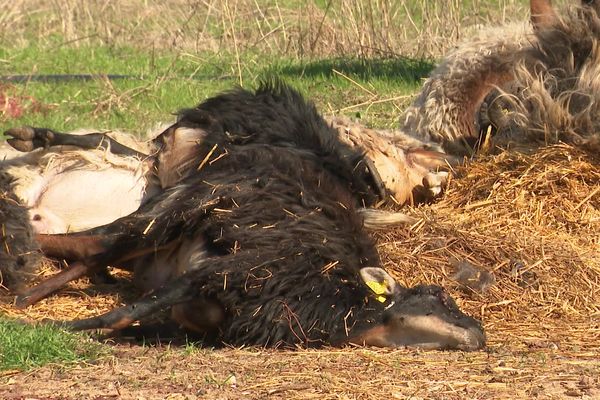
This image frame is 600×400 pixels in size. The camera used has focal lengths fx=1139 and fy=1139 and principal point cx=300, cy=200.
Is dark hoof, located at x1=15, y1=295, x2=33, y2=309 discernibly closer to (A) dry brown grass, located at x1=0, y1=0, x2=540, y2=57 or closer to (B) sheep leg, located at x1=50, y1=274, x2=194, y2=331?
(B) sheep leg, located at x1=50, y1=274, x2=194, y2=331

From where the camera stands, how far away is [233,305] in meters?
5.00

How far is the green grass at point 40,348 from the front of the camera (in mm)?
4332

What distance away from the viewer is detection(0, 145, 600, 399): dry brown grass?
4137 mm

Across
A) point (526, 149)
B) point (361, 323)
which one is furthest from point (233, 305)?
point (526, 149)

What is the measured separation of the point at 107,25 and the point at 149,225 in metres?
10.8

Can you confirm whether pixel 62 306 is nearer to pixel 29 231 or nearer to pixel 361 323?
pixel 29 231

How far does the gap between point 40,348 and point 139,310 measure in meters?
0.74

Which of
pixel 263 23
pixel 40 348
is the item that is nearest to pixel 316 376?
pixel 40 348

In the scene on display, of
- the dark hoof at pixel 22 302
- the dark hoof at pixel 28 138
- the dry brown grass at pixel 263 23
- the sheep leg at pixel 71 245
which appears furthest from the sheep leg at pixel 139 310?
the dry brown grass at pixel 263 23

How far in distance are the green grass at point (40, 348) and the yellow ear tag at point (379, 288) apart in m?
1.26

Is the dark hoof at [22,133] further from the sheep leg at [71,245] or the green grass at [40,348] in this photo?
the green grass at [40,348]

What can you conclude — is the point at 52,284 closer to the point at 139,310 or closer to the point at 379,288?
the point at 139,310

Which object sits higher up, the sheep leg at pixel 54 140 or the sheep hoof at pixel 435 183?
the sheep leg at pixel 54 140

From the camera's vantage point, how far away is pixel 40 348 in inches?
174
